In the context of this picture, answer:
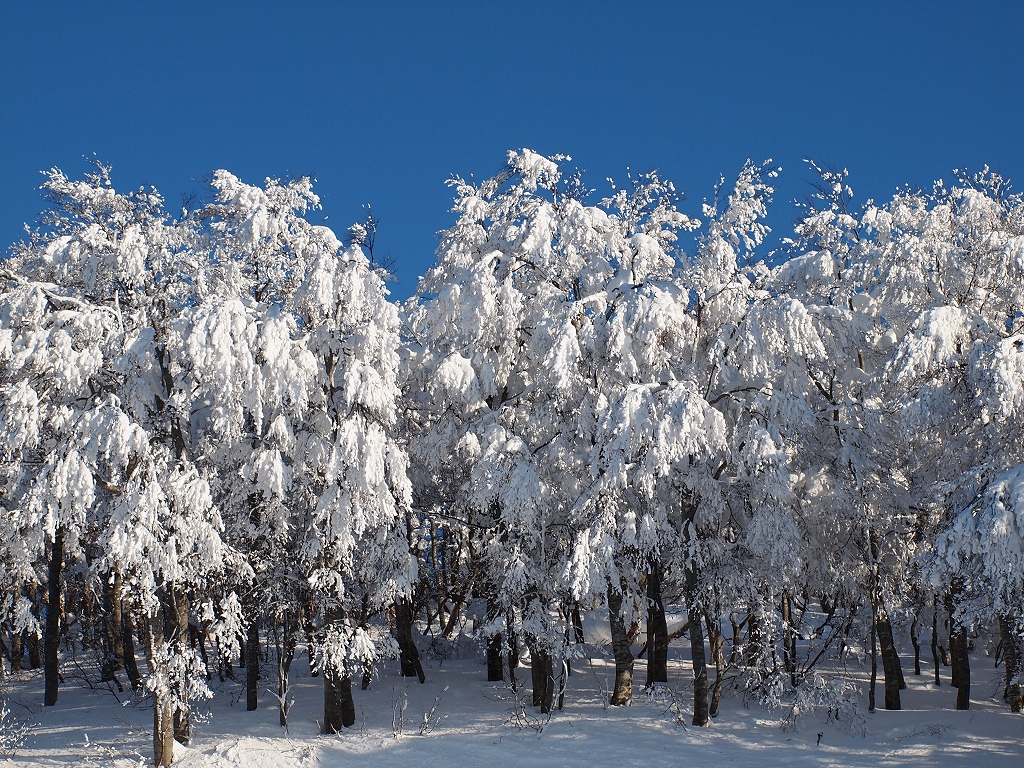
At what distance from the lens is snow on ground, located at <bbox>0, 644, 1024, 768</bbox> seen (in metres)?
12.0

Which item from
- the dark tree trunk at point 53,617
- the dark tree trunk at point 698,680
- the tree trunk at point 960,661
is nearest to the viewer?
the dark tree trunk at point 698,680

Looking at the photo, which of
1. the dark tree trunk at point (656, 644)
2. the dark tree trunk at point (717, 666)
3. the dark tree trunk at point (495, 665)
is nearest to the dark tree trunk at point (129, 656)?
the dark tree trunk at point (495, 665)

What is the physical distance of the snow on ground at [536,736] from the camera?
473 inches

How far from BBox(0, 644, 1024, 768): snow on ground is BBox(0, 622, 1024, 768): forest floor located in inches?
1.1

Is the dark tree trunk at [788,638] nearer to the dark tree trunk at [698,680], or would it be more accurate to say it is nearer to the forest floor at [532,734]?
the forest floor at [532,734]

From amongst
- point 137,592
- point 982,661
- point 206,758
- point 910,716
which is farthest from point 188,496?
point 982,661

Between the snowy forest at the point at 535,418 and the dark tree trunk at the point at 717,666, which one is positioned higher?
the snowy forest at the point at 535,418

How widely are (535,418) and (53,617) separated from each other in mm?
11512

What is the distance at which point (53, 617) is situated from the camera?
55.4ft

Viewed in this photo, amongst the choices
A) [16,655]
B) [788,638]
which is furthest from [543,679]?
[16,655]

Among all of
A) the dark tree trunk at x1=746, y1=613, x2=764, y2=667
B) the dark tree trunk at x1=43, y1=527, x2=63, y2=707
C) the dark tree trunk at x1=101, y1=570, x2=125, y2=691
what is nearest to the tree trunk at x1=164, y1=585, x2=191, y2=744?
the dark tree trunk at x1=101, y1=570, x2=125, y2=691

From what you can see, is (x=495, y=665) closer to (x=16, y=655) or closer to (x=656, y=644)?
(x=656, y=644)


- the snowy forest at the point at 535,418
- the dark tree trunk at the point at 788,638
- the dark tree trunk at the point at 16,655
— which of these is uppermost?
the snowy forest at the point at 535,418

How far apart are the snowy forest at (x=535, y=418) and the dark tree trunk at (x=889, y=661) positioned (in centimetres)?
8
